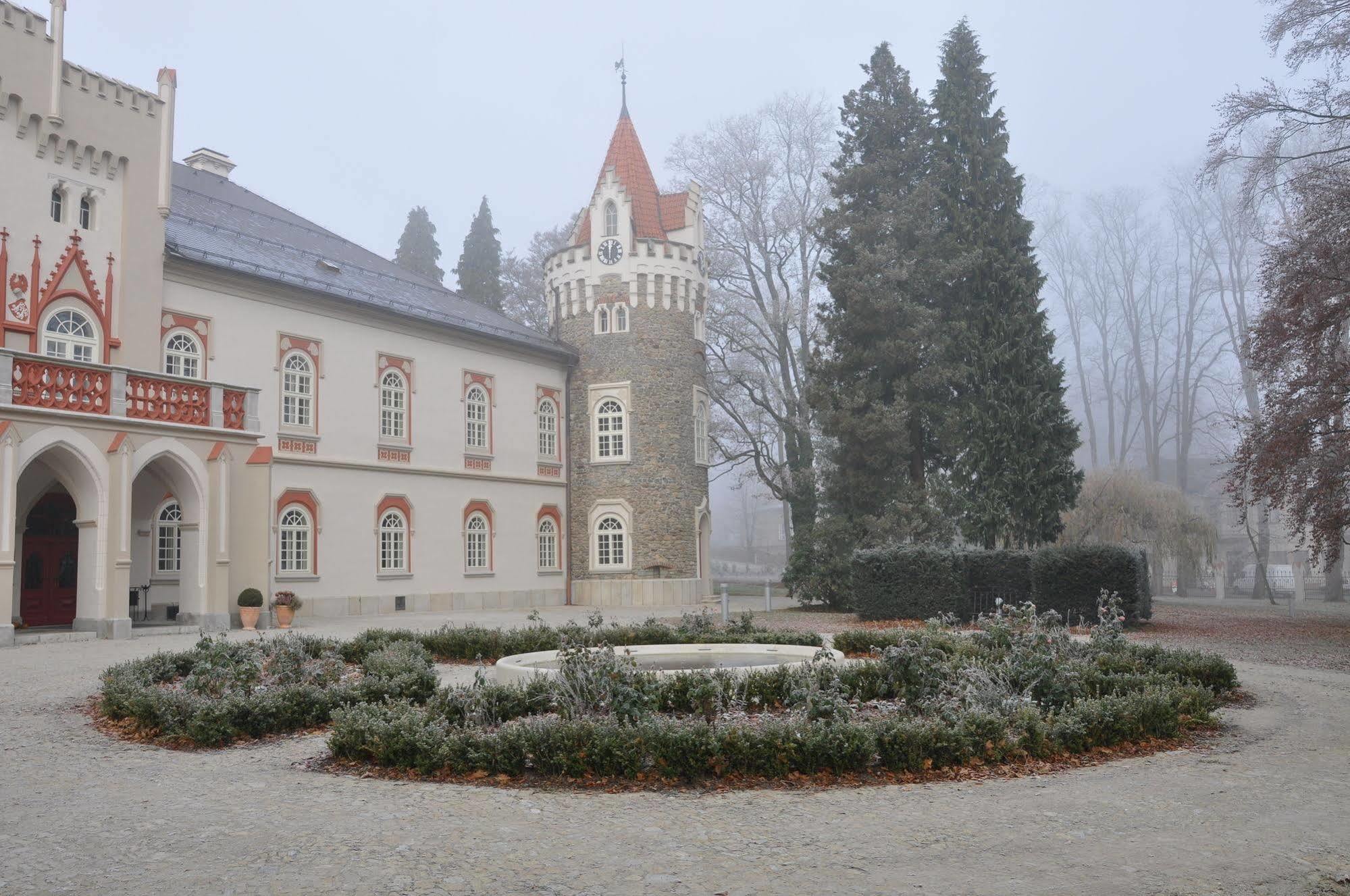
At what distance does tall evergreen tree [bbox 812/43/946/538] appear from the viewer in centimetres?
2791

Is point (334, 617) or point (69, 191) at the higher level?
point (69, 191)

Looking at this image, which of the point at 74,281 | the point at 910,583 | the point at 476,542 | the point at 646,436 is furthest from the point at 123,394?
the point at 646,436

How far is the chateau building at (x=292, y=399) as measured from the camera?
67.2ft

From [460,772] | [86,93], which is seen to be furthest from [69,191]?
[460,772]

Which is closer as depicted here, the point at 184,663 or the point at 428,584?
the point at 184,663

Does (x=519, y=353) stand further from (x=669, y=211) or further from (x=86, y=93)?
(x=86, y=93)

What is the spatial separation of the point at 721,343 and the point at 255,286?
18146 millimetres

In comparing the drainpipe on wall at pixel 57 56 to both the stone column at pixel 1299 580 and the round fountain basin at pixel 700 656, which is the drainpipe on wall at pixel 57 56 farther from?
the stone column at pixel 1299 580

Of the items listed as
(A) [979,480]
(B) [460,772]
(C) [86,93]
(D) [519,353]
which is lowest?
(B) [460,772]

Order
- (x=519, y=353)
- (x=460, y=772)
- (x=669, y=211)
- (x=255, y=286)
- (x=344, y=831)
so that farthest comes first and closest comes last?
(x=669, y=211) < (x=519, y=353) < (x=255, y=286) < (x=460, y=772) < (x=344, y=831)

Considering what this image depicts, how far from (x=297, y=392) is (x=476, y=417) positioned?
6.50 m

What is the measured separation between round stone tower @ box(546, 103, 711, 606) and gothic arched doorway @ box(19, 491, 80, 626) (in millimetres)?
15225

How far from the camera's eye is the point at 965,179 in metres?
29.2

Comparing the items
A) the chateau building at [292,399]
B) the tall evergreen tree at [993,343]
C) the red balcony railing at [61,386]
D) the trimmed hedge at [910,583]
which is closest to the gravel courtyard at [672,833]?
the red balcony railing at [61,386]
